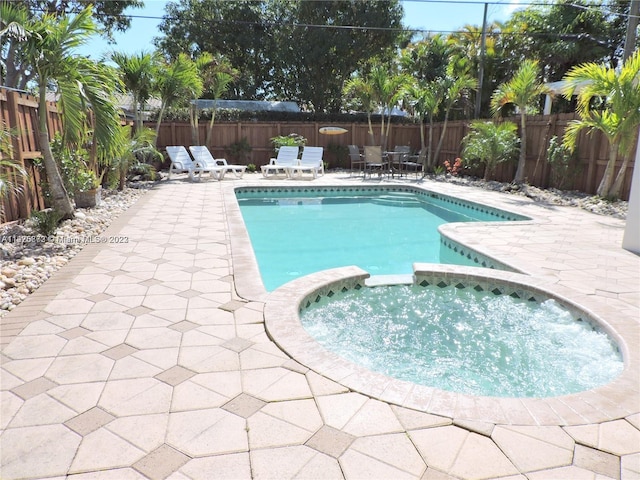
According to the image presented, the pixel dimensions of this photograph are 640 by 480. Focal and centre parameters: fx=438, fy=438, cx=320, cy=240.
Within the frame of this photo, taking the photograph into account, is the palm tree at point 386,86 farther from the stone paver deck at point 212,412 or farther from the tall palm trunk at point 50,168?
the stone paver deck at point 212,412

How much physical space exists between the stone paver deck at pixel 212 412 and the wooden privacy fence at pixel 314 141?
283 cm

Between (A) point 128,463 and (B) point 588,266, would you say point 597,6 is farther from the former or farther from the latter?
(A) point 128,463

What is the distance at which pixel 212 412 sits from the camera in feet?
6.65

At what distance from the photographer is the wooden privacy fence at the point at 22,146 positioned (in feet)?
17.3

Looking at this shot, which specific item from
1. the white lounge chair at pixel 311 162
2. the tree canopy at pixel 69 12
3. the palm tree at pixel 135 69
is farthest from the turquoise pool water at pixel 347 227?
the tree canopy at pixel 69 12

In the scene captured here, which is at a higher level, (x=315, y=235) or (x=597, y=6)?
(x=597, y=6)

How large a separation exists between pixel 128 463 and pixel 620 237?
641 centimetres

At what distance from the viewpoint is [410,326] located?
3.66 m

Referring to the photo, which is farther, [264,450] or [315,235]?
[315,235]

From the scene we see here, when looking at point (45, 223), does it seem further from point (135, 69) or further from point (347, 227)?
point (135, 69)

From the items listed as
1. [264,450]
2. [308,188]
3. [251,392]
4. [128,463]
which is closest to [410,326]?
[251,392]

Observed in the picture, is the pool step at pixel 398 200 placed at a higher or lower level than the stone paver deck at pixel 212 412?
lower

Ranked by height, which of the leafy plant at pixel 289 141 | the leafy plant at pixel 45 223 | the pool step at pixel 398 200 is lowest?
the pool step at pixel 398 200

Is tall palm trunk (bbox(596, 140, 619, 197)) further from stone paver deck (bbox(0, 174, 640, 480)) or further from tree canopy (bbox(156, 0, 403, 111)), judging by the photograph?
tree canopy (bbox(156, 0, 403, 111))
